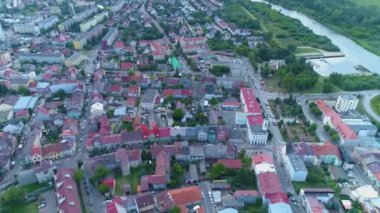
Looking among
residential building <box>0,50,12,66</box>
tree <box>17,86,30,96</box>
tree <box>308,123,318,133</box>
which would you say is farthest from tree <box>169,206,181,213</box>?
residential building <box>0,50,12,66</box>

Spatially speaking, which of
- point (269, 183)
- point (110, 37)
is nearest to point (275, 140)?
point (269, 183)

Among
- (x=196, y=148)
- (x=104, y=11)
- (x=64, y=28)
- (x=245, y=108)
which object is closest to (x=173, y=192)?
(x=196, y=148)

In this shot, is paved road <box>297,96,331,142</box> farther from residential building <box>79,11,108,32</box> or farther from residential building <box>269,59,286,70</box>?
residential building <box>79,11,108,32</box>

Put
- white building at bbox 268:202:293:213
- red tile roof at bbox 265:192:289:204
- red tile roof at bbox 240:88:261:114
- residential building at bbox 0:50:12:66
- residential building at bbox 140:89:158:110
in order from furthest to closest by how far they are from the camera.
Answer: residential building at bbox 0:50:12:66, residential building at bbox 140:89:158:110, red tile roof at bbox 240:88:261:114, red tile roof at bbox 265:192:289:204, white building at bbox 268:202:293:213

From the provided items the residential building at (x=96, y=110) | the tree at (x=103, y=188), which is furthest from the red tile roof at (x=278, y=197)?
the residential building at (x=96, y=110)

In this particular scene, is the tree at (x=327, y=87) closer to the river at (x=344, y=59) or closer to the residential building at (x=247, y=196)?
the river at (x=344, y=59)
